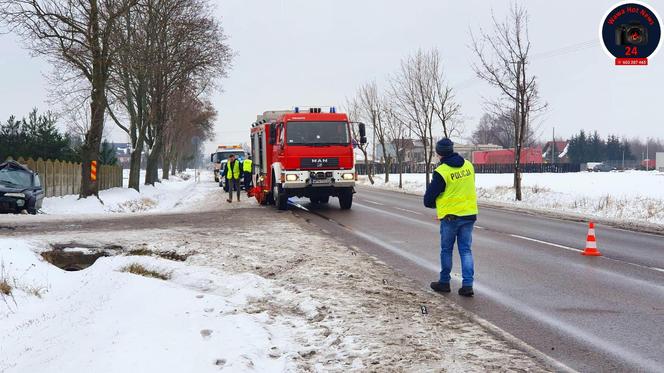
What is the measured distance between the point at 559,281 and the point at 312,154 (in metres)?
11.1

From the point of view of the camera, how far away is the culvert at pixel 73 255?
10320mm

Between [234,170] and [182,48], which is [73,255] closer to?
[234,170]

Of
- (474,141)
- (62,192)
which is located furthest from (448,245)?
(474,141)

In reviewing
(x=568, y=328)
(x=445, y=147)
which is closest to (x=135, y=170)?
(x=445, y=147)

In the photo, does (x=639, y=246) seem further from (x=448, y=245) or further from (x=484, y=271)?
(x=448, y=245)

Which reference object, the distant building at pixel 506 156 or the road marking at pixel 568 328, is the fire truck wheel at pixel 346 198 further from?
the distant building at pixel 506 156

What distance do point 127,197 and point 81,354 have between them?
26449 mm

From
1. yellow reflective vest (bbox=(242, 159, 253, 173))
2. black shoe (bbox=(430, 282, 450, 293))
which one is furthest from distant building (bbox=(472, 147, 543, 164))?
black shoe (bbox=(430, 282, 450, 293))

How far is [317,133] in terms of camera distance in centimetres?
1852

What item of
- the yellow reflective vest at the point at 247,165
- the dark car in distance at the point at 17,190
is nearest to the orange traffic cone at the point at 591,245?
the dark car in distance at the point at 17,190

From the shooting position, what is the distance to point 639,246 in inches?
471

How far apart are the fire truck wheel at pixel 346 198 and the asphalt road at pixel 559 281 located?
355 centimetres

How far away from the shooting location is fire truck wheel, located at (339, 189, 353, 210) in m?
19.6

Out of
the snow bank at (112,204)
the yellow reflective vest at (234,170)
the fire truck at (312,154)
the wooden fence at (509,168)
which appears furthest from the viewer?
the wooden fence at (509,168)
